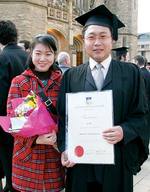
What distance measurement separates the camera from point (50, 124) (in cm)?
252

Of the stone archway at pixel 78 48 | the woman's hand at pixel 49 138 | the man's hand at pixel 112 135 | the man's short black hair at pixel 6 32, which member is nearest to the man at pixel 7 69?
the man's short black hair at pixel 6 32

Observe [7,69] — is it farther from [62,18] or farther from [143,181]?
[62,18]

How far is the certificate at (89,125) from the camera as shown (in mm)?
2156

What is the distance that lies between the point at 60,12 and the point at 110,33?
62.5 ft

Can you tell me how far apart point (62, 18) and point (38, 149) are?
755 inches

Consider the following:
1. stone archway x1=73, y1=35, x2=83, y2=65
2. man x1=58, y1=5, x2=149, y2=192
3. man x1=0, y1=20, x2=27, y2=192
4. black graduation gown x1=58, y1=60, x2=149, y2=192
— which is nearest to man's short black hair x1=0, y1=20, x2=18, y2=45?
man x1=0, y1=20, x2=27, y2=192

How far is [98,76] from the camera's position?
2.39m

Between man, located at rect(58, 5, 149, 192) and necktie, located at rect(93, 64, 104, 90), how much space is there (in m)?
0.01

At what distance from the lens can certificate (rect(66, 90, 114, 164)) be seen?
7.07ft

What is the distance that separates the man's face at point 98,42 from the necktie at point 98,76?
0.05m

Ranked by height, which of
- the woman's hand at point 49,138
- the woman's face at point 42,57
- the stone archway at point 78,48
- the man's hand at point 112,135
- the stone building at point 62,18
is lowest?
the woman's hand at point 49,138

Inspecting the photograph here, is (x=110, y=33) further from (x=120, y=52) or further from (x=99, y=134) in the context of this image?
(x=120, y=52)

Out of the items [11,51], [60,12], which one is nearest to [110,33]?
[11,51]

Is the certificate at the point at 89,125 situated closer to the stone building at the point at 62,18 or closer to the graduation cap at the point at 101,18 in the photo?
the graduation cap at the point at 101,18
